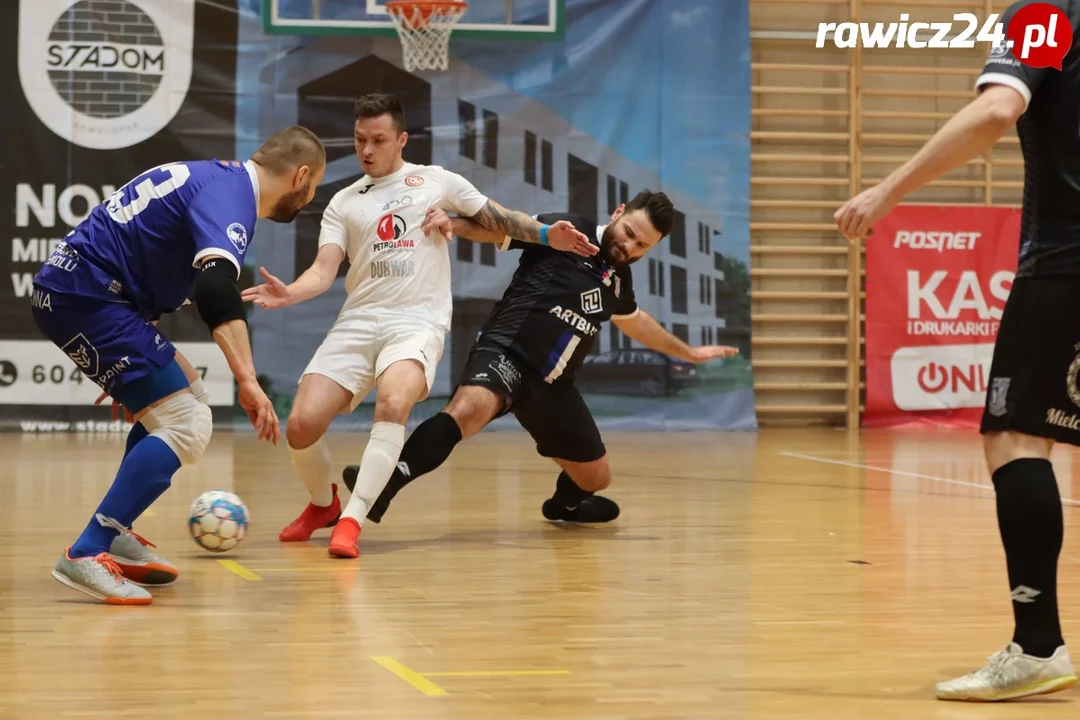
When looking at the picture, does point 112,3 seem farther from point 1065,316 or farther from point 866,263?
point 1065,316

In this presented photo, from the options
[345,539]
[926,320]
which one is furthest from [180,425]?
[926,320]

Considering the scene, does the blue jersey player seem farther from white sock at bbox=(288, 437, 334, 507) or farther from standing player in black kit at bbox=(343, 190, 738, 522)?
standing player in black kit at bbox=(343, 190, 738, 522)

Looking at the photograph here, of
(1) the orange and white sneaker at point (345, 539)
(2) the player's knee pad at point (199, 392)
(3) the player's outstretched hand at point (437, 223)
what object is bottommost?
(1) the orange and white sneaker at point (345, 539)

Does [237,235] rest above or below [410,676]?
above

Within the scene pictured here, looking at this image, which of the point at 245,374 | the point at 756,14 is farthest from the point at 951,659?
the point at 756,14

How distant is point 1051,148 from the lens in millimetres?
2721

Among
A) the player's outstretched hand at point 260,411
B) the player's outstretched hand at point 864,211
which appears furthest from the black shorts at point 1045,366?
the player's outstretched hand at point 260,411

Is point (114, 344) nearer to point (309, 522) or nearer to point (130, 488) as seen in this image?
point (130, 488)

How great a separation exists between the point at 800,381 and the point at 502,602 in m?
9.37

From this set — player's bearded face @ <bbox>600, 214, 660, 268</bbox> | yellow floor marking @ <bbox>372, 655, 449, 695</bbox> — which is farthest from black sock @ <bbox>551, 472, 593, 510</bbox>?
yellow floor marking @ <bbox>372, 655, 449, 695</bbox>

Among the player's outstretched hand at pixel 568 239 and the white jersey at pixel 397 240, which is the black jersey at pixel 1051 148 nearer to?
the player's outstretched hand at pixel 568 239

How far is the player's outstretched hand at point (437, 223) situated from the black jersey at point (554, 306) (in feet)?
0.96

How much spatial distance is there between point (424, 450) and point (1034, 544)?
2.75 metres

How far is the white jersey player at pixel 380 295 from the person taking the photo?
195 inches
